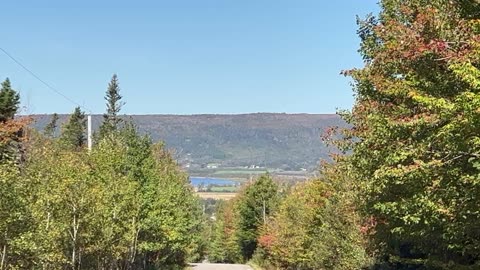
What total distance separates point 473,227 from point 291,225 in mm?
33325

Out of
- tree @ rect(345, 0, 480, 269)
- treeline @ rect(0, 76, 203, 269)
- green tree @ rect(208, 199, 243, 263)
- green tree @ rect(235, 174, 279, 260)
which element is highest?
tree @ rect(345, 0, 480, 269)

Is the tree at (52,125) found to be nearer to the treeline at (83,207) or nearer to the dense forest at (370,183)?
the dense forest at (370,183)

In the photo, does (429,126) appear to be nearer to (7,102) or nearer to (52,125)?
(7,102)

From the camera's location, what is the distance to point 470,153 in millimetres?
9172

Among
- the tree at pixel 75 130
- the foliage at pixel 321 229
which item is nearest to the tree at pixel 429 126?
the foliage at pixel 321 229

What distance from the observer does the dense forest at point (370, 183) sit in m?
10.4

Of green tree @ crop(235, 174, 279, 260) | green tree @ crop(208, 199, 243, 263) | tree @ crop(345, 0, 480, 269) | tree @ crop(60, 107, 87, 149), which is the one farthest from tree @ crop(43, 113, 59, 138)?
tree @ crop(345, 0, 480, 269)

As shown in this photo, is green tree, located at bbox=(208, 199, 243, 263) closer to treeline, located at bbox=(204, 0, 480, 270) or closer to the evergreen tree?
the evergreen tree

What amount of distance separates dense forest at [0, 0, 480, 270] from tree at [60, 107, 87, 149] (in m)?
25.0

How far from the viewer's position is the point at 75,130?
71938mm

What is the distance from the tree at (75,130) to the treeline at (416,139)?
47.5m

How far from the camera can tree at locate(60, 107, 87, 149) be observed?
6994 cm

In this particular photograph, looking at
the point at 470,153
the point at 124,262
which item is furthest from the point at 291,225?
the point at 470,153

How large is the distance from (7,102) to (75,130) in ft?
93.7
